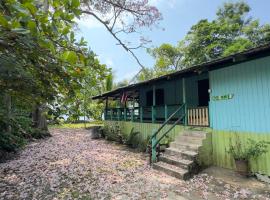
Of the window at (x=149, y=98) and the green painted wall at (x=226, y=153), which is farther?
the window at (x=149, y=98)

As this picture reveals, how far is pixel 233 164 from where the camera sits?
22.5ft

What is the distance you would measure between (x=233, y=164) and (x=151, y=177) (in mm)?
2592

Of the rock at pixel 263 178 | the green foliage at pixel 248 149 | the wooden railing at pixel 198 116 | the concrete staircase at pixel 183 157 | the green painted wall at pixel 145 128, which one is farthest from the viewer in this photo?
the green painted wall at pixel 145 128

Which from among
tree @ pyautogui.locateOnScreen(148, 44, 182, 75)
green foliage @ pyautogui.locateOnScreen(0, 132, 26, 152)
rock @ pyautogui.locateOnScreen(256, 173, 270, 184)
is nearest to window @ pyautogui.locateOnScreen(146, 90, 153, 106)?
green foliage @ pyautogui.locateOnScreen(0, 132, 26, 152)

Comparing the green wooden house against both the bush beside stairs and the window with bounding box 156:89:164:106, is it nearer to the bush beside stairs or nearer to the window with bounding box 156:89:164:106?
the bush beside stairs

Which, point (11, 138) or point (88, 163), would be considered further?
point (11, 138)

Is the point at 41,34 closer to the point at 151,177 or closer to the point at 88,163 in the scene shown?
the point at 151,177

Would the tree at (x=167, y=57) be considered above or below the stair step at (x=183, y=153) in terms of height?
above

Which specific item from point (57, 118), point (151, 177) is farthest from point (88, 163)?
point (57, 118)

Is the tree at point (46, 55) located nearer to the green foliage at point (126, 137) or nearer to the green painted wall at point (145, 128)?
the green painted wall at point (145, 128)

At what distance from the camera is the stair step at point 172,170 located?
20.6ft

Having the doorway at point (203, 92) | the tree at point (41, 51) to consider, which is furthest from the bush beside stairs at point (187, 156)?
the tree at point (41, 51)

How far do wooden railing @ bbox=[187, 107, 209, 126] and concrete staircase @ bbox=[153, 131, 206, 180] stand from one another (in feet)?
1.76

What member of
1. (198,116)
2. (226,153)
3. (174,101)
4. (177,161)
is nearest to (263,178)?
(226,153)
